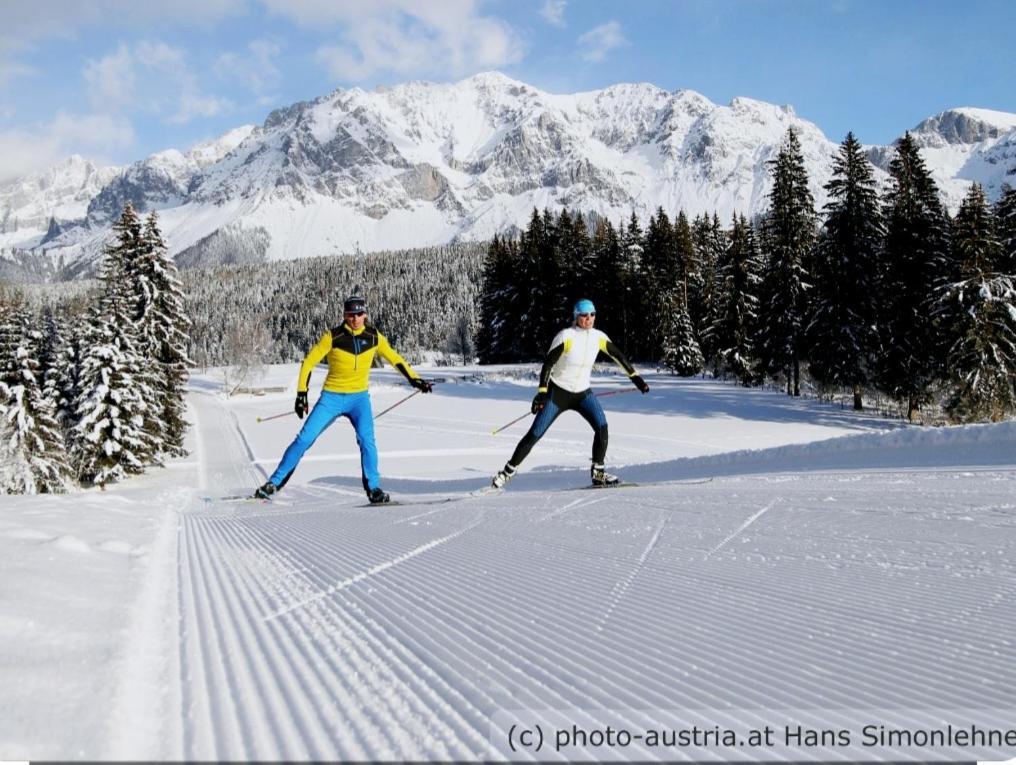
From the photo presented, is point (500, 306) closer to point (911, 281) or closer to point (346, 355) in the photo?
point (911, 281)

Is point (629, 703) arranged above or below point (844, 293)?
below

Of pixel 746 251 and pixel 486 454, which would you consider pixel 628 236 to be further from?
pixel 486 454

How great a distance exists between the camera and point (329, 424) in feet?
25.6

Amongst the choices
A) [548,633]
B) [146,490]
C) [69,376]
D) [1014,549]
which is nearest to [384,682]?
[548,633]

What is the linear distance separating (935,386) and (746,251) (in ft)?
59.6

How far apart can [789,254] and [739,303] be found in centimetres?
807

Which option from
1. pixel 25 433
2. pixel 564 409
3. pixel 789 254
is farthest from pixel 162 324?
pixel 789 254

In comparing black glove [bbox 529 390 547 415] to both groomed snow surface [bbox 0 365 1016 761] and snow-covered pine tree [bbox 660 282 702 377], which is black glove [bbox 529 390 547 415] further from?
snow-covered pine tree [bbox 660 282 702 377]

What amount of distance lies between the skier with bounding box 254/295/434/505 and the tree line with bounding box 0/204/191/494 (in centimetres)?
1970

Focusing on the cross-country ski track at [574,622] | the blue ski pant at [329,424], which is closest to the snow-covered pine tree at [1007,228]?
the cross-country ski track at [574,622]

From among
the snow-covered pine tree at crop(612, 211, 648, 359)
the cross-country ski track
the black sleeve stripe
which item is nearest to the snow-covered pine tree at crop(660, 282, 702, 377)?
the snow-covered pine tree at crop(612, 211, 648, 359)

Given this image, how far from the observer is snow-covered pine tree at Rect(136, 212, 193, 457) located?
28562 mm

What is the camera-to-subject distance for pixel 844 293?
29422mm

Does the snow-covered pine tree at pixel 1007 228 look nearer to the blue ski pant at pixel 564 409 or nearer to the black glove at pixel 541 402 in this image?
the blue ski pant at pixel 564 409
